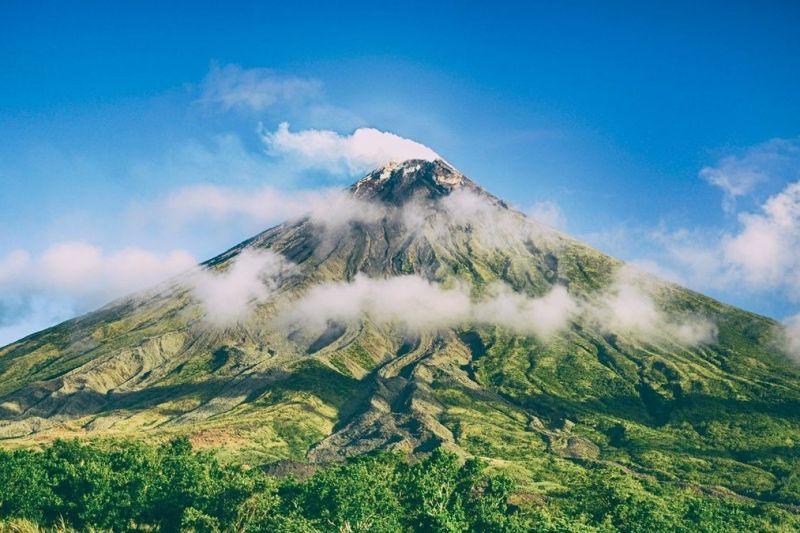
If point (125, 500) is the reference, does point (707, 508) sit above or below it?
below

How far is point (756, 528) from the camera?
134500mm

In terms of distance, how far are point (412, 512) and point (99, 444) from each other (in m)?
113

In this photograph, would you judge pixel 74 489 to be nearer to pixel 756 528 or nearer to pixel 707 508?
pixel 707 508

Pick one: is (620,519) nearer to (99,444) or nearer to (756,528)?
(756,528)

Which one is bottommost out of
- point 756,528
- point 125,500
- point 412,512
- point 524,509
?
point 756,528

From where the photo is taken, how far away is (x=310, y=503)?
10356 cm

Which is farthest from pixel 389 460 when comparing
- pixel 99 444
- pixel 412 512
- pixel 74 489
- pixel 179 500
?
pixel 99 444

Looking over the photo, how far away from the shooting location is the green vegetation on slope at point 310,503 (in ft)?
328

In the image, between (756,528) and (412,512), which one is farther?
Result: (756,528)

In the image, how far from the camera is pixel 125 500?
112812 millimetres

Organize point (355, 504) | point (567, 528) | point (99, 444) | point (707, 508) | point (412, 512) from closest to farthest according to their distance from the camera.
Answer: point (567, 528), point (355, 504), point (412, 512), point (707, 508), point (99, 444)

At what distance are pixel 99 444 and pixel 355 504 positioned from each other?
112346 millimetres

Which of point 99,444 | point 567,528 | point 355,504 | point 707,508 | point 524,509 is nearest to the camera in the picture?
point 567,528

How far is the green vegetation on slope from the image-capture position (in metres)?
100
